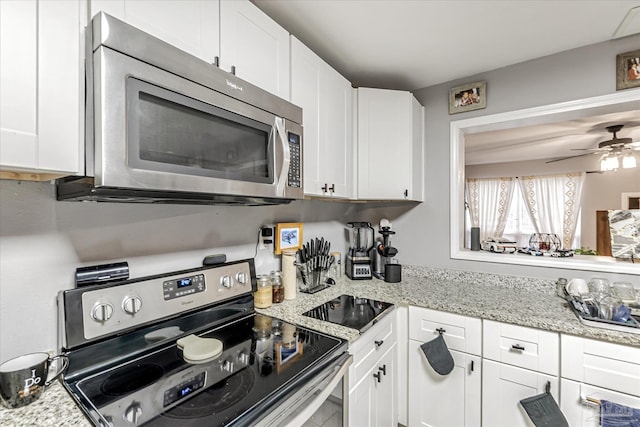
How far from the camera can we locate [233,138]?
1036 millimetres

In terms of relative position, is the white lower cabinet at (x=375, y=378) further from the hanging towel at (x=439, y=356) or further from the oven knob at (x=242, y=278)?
the oven knob at (x=242, y=278)

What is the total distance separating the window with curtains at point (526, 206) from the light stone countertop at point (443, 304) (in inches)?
130

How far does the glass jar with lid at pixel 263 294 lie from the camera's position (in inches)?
59.2

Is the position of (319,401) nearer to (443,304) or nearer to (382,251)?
(443,304)

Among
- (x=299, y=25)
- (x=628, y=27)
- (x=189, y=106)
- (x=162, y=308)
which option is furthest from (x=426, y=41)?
(x=162, y=308)

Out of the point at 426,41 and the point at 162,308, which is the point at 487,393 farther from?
the point at 426,41

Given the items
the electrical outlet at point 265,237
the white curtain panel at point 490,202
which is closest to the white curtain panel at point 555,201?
the white curtain panel at point 490,202

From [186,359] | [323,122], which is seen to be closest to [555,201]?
[323,122]

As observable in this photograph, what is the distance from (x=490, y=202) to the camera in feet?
20.1

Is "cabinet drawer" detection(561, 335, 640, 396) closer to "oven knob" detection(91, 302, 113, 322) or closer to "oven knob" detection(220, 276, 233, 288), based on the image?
"oven knob" detection(220, 276, 233, 288)

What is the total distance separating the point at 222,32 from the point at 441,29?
117 centimetres

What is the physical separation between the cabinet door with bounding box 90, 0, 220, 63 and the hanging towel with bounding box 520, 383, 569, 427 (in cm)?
200

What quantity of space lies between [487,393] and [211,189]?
168 centimetres

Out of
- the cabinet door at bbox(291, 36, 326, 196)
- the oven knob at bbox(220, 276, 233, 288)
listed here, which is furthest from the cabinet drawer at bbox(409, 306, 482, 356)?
the oven knob at bbox(220, 276, 233, 288)
